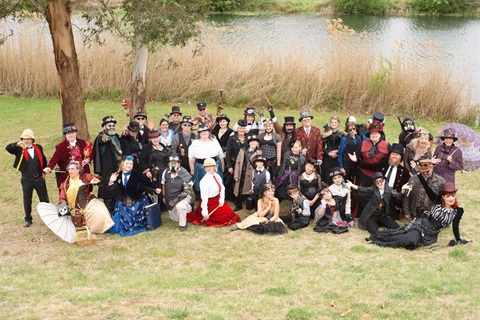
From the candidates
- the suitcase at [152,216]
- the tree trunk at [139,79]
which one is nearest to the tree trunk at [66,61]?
the tree trunk at [139,79]

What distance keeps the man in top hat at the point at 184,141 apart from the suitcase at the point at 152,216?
42.1 inches

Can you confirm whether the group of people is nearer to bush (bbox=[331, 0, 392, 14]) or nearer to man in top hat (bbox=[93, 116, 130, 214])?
man in top hat (bbox=[93, 116, 130, 214])

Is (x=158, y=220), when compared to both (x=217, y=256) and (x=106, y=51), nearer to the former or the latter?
(x=217, y=256)

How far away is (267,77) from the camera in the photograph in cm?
1641

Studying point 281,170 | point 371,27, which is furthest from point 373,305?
point 371,27

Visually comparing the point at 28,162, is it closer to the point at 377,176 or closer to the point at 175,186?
the point at 175,186

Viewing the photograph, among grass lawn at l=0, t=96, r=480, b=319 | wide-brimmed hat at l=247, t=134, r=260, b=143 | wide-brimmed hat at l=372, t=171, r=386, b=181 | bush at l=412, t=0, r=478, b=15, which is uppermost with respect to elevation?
bush at l=412, t=0, r=478, b=15

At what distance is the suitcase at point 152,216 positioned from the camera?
8.20 meters

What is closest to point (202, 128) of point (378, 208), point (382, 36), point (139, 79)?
point (378, 208)

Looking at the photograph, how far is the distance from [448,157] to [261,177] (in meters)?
2.68

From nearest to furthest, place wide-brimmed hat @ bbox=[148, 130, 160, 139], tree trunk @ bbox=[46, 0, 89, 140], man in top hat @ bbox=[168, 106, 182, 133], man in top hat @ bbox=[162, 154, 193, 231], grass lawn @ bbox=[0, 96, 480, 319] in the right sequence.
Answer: grass lawn @ bbox=[0, 96, 480, 319], man in top hat @ bbox=[162, 154, 193, 231], wide-brimmed hat @ bbox=[148, 130, 160, 139], man in top hat @ bbox=[168, 106, 182, 133], tree trunk @ bbox=[46, 0, 89, 140]

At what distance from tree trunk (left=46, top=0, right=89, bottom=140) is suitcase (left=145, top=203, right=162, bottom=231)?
328cm

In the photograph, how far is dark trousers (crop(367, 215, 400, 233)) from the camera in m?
8.02

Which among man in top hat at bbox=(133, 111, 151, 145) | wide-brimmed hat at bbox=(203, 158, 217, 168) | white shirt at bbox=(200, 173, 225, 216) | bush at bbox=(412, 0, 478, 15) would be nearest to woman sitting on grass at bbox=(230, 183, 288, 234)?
white shirt at bbox=(200, 173, 225, 216)
